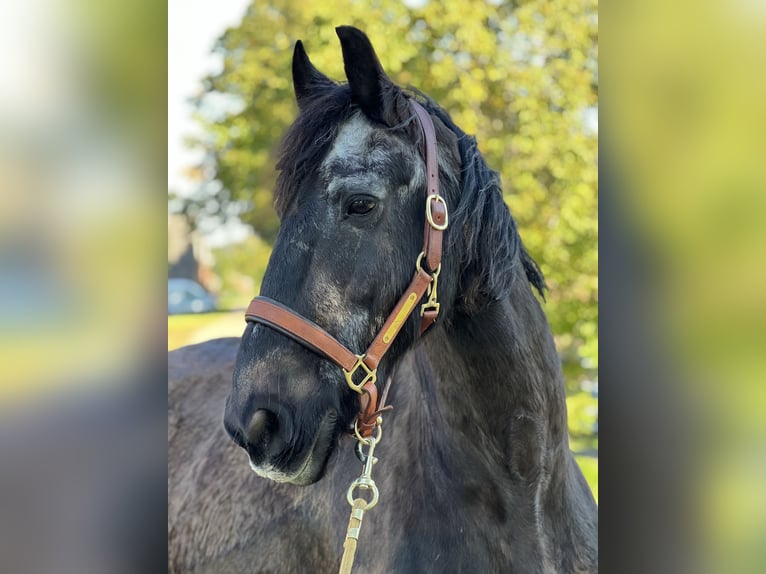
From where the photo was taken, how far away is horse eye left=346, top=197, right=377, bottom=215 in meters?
2.05

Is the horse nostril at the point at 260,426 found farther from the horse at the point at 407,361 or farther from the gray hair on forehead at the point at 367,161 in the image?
the gray hair on forehead at the point at 367,161

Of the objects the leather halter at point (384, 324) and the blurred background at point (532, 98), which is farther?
the blurred background at point (532, 98)

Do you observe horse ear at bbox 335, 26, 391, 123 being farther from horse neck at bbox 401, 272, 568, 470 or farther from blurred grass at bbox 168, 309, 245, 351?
blurred grass at bbox 168, 309, 245, 351

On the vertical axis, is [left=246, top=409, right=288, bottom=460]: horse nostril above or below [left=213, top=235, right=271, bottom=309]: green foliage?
above

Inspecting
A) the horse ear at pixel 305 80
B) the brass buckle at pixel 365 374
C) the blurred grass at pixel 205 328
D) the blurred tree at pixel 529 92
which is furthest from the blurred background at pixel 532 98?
the brass buckle at pixel 365 374

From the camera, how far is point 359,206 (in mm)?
2055

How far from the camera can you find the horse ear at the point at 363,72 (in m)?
2.06

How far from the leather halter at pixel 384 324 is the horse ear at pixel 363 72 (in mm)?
147

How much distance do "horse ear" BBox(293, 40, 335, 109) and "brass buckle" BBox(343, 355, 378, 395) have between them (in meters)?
1.02

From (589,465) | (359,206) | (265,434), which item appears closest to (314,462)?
(265,434)

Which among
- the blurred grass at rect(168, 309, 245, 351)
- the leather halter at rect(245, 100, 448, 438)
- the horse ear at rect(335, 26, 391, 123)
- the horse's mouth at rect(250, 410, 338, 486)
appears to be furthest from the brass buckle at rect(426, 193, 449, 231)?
the blurred grass at rect(168, 309, 245, 351)

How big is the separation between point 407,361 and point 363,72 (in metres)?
1.26

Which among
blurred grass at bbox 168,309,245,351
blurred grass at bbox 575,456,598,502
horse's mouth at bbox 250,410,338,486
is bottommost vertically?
blurred grass at bbox 168,309,245,351
